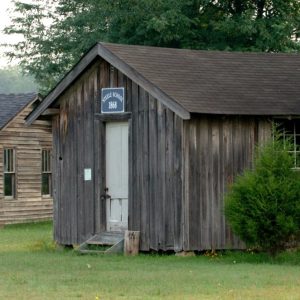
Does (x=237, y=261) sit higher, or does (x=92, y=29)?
(x=92, y=29)

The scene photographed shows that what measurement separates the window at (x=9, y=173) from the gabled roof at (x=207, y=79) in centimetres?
1155

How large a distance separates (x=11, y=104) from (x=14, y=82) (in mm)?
104925

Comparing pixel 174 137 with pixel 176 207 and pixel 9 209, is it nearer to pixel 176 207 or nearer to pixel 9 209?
pixel 176 207

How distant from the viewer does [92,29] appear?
41469 millimetres

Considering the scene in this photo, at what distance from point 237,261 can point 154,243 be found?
2399 mm

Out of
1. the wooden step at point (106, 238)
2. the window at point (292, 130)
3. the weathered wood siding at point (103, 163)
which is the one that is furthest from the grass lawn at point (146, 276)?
the window at point (292, 130)

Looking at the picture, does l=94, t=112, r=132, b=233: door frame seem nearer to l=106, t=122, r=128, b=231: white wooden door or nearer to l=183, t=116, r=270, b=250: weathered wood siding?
l=106, t=122, r=128, b=231: white wooden door

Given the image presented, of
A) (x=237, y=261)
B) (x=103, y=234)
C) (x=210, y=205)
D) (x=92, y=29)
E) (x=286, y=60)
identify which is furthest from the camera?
(x=92, y=29)

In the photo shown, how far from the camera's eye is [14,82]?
142 meters

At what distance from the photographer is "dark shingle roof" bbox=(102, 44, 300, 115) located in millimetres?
22312

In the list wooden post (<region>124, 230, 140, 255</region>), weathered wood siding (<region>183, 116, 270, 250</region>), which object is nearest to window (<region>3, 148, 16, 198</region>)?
wooden post (<region>124, 230, 140, 255</region>)

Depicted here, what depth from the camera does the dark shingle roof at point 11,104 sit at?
120ft

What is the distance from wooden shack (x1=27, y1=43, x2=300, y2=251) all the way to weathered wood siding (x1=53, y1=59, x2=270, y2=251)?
0.07ft

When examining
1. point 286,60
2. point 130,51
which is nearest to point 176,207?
point 130,51
